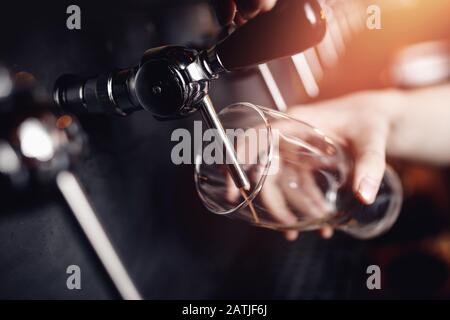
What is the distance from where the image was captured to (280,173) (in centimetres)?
61

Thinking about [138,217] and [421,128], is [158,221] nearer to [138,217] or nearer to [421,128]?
[138,217]

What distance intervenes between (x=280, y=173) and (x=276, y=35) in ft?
0.98

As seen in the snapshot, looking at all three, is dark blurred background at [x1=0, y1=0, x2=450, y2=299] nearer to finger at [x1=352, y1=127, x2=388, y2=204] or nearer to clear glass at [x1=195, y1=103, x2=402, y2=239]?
clear glass at [x1=195, y1=103, x2=402, y2=239]

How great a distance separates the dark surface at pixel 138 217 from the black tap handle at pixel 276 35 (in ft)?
0.77

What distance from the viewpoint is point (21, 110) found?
420 mm

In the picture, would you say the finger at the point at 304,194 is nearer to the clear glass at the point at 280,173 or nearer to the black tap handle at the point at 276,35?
the clear glass at the point at 280,173

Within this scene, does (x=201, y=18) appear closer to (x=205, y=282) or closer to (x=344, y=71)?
(x=205, y=282)

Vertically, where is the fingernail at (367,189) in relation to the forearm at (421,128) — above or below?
below

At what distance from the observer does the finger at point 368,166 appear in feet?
1.82

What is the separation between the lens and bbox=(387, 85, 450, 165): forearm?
41.3 inches

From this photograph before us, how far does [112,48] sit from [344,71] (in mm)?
1481

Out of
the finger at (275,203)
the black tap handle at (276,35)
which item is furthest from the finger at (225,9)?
the finger at (275,203)

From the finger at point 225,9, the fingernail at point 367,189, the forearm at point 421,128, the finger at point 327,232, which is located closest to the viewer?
the finger at point 225,9

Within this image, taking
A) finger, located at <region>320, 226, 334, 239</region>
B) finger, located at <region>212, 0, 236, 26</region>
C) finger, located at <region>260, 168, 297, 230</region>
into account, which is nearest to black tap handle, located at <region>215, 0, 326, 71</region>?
finger, located at <region>212, 0, 236, 26</region>
